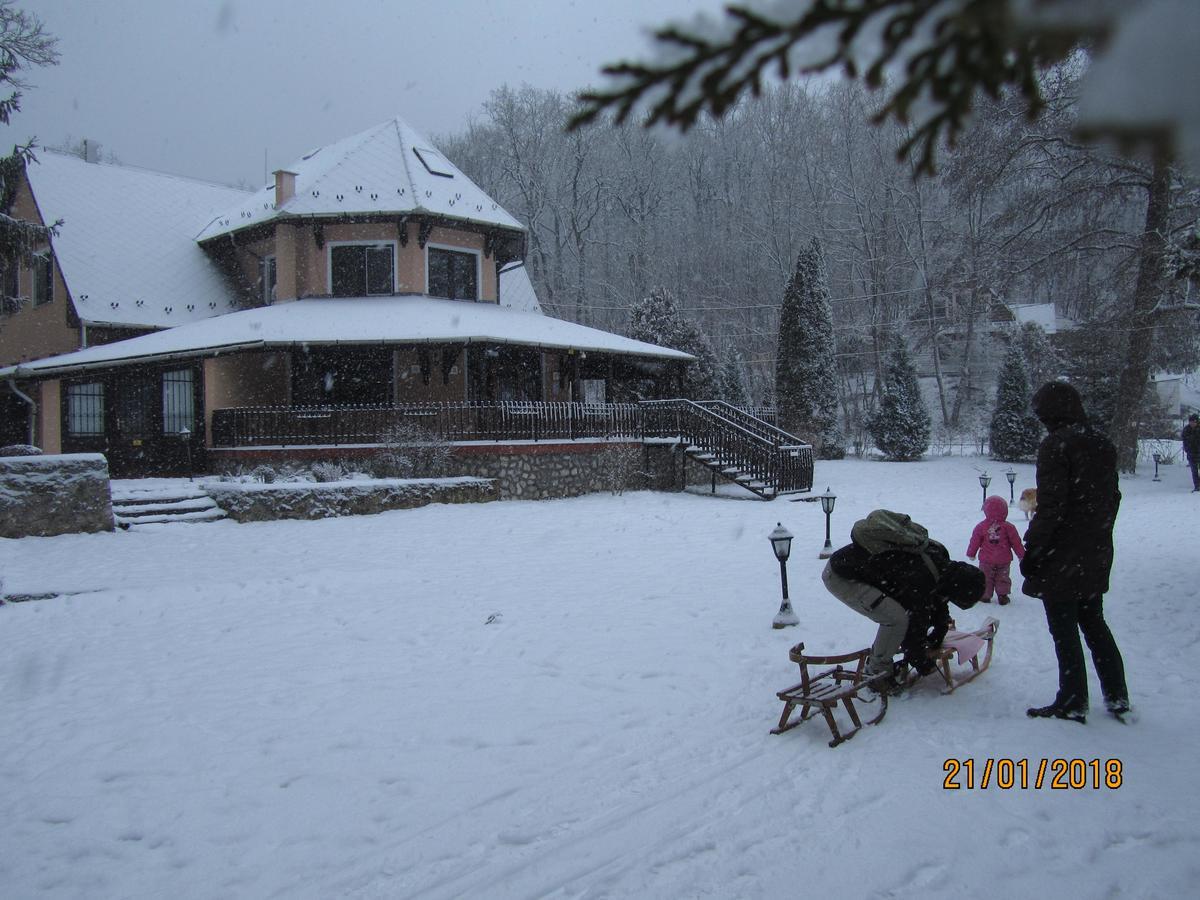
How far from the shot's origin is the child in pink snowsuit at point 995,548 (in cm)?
759

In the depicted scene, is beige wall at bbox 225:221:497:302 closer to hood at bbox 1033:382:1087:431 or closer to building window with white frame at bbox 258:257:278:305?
building window with white frame at bbox 258:257:278:305

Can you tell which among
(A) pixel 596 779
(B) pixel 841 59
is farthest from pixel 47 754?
(B) pixel 841 59

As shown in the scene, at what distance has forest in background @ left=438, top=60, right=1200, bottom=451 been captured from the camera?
110 ft

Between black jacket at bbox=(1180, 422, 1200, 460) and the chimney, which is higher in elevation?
the chimney

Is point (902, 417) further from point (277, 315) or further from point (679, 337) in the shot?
point (277, 315)

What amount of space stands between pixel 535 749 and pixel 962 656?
3.02 meters

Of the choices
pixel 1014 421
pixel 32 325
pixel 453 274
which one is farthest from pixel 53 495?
pixel 1014 421

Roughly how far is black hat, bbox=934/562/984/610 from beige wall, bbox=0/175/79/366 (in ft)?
73.7

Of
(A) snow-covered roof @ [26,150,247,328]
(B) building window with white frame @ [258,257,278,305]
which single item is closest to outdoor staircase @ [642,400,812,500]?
(B) building window with white frame @ [258,257,278,305]

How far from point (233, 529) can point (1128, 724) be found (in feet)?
39.8

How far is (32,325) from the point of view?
2194 cm

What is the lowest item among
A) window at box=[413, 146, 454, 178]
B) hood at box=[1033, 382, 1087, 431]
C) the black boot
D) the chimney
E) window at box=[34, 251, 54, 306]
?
the black boot

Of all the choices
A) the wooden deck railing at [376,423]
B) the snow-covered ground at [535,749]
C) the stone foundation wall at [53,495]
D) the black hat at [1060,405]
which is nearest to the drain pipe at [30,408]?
the wooden deck railing at [376,423]

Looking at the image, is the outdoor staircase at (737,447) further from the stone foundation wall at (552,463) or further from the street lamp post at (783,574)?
the street lamp post at (783,574)
